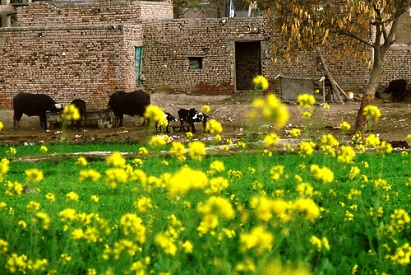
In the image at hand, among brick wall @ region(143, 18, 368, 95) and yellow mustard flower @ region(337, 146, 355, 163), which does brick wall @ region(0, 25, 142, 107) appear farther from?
yellow mustard flower @ region(337, 146, 355, 163)

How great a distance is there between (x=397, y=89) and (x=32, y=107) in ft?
37.0

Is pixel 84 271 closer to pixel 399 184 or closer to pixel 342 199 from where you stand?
pixel 342 199

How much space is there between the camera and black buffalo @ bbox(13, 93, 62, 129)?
24922 millimetres

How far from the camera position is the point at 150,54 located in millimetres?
32000

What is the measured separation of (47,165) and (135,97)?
8986mm

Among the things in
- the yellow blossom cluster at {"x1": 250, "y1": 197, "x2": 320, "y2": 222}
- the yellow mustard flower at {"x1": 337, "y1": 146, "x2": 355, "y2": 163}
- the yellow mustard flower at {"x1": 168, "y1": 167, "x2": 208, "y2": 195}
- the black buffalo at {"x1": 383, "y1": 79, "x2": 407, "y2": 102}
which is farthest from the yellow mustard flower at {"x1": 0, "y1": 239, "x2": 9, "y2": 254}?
the black buffalo at {"x1": 383, "y1": 79, "x2": 407, "y2": 102}

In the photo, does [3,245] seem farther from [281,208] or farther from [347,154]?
[347,154]

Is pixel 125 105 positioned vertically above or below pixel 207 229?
below

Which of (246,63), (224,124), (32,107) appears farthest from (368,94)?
(246,63)

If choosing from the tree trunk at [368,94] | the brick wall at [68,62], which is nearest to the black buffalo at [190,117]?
the tree trunk at [368,94]

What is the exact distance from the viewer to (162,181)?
279 inches

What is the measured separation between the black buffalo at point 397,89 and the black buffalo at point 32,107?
1059 cm

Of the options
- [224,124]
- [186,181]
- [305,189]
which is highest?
[186,181]

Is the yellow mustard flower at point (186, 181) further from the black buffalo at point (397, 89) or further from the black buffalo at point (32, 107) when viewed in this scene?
the black buffalo at point (397, 89)
